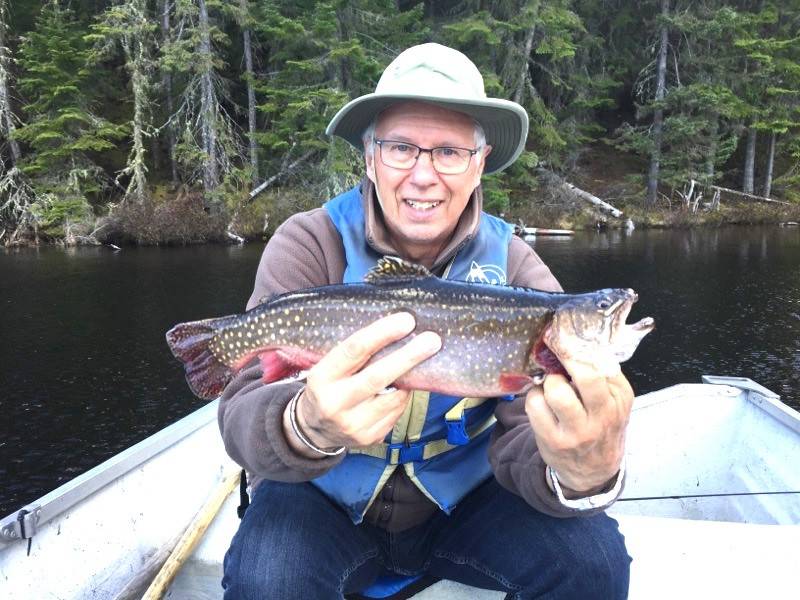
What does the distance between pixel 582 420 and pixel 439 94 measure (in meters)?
1.58

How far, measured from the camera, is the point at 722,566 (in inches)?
118

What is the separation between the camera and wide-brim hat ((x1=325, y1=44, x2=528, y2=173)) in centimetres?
282

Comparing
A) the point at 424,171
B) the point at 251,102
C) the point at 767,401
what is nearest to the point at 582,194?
the point at 251,102

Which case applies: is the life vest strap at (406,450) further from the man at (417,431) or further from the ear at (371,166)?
the ear at (371,166)

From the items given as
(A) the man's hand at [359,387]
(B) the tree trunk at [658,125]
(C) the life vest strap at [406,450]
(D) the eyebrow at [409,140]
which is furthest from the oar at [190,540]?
(B) the tree trunk at [658,125]

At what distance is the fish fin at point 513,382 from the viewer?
2.49m

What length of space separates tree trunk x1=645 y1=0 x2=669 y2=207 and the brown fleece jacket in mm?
32831

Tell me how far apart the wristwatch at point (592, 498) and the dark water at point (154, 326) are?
6602mm

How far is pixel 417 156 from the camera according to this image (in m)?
2.94

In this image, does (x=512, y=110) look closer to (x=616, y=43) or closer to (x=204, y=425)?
(x=204, y=425)

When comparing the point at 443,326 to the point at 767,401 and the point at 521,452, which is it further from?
the point at 767,401

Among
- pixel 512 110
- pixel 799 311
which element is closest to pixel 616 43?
pixel 799 311

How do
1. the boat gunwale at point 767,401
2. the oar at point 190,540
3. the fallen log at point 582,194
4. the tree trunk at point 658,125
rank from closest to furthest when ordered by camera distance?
1. the oar at point 190,540
2. the boat gunwale at point 767,401
3. the fallen log at point 582,194
4. the tree trunk at point 658,125

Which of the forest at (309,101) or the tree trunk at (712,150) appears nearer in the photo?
the forest at (309,101)
